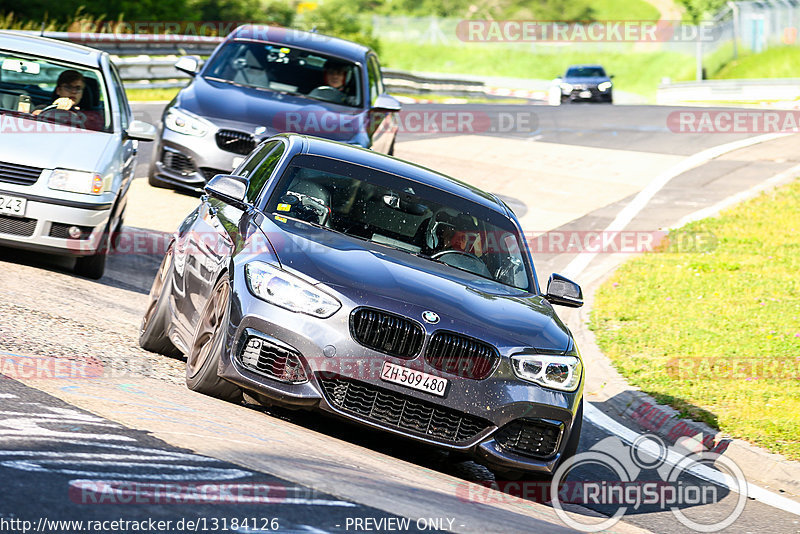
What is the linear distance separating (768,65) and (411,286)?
182 ft

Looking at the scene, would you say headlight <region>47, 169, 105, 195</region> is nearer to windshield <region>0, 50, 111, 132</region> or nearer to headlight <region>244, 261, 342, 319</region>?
windshield <region>0, 50, 111, 132</region>

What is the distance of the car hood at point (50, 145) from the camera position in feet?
33.1

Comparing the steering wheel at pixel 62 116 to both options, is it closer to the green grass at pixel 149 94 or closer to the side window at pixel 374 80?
the side window at pixel 374 80

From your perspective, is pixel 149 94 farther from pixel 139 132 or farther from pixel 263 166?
pixel 263 166

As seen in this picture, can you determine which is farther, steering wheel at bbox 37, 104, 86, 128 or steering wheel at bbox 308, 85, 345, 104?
steering wheel at bbox 308, 85, 345, 104

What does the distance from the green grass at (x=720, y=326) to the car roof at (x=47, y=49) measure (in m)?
5.63

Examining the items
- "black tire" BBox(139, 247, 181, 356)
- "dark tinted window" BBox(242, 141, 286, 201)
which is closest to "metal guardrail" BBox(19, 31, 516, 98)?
"dark tinted window" BBox(242, 141, 286, 201)

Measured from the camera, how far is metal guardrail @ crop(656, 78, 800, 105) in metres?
40.8

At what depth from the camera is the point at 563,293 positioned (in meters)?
7.82

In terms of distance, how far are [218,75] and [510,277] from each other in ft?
26.6

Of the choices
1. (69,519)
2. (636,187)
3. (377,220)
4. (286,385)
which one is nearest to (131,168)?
(377,220)

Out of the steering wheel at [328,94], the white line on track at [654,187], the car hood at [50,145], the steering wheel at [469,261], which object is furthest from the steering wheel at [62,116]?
the white line on track at [654,187]

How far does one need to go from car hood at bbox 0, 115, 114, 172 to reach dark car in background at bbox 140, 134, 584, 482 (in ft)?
9.94

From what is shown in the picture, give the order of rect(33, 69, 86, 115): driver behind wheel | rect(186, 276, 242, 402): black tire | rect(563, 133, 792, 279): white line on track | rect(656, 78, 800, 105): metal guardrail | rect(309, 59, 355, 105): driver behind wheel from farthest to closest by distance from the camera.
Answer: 1. rect(656, 78, 800, 105): metal guardrail
2. rect(563, 133, 792, 279): white line on track
3. rect(309, 59, 355, 105): driver behind wheel
4. rect(33, 69, 86, 115): driver behind wheel
5. rect(186, 276, 242, 402): black tire
